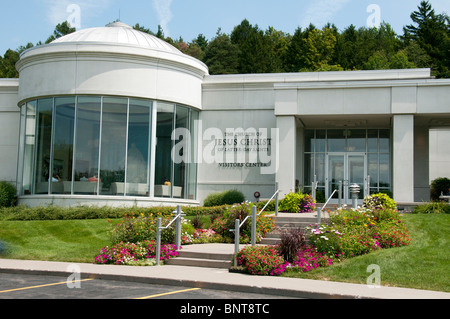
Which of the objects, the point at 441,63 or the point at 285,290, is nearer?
the point at 285,290

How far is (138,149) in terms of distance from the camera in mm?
22938

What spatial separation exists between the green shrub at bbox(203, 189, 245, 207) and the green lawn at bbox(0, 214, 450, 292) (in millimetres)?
6011

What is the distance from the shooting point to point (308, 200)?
792 inches

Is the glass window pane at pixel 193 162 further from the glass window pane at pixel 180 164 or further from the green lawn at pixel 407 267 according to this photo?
the green lawn at pixel 407 267

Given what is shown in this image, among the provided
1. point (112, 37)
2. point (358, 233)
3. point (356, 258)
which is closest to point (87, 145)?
point (112, 37)

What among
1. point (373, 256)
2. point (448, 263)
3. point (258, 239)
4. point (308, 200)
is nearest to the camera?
point (448, 263)

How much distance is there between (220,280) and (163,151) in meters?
13.5

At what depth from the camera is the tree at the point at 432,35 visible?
58156 mm

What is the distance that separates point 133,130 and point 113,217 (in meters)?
4.15

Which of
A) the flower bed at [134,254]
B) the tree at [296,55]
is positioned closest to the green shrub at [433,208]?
the flower bed at [134,254]

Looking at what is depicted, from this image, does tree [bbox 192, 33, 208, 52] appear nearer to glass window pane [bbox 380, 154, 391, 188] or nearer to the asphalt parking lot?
glass window pane [bbox 380, 154, 391, 188]
